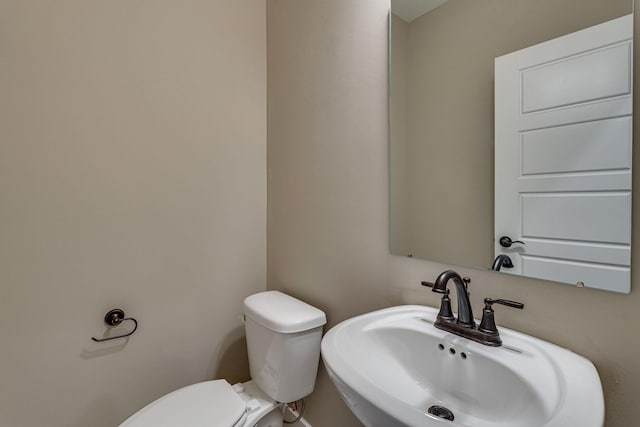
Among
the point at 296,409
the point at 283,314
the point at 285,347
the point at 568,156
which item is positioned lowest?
the point at 296,409

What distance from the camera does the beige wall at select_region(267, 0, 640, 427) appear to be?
63cm

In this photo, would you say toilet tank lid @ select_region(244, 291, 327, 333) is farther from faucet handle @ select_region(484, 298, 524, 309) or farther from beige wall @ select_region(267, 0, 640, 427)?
faucet handle @ select_region(484, 298, 524, 309)

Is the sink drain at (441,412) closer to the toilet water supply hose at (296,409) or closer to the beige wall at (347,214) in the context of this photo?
the beige wall at (347,214)

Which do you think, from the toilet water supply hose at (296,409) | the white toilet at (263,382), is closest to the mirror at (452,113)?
the white toilet at (263,382)

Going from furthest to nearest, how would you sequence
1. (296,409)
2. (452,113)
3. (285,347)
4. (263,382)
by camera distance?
(296,409)
(263,382)
(285,347)
(452,113)

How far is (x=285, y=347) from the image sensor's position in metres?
1.10

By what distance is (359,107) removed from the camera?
3.69ft

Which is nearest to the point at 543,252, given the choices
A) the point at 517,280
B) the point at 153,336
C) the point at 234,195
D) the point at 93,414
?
the point at 517,280

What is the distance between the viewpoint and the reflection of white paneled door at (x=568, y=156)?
60cm

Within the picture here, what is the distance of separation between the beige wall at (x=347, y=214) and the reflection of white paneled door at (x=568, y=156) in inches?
1.4

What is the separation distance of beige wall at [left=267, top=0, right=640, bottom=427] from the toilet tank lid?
0.11 m

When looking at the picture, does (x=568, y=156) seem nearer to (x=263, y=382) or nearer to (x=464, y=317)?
(x=464, y=317)

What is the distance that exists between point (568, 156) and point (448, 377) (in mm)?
622

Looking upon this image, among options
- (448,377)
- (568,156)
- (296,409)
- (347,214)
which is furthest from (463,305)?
(296,409)
